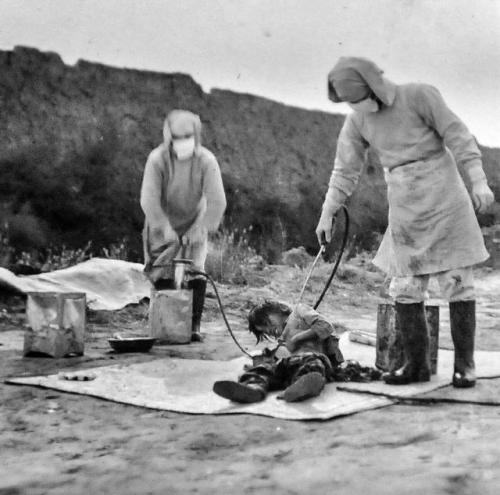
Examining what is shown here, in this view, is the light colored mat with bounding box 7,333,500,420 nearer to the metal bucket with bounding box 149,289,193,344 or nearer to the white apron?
the white apron

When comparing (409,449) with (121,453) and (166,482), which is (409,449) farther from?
(121,453)

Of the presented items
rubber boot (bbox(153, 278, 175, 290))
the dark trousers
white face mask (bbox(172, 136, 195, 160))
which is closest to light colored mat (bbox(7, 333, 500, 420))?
the dark trousers

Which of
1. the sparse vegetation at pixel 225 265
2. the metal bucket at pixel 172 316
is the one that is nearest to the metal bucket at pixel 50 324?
the metal bucket at pixel 172 316

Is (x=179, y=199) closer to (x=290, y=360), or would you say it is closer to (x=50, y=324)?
(x=50, y=324)

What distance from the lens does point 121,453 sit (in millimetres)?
2627

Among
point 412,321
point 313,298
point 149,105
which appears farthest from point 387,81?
point 149,105

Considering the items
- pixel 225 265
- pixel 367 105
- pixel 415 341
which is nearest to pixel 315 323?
pixel 415 341

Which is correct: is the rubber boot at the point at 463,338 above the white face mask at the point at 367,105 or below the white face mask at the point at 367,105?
below

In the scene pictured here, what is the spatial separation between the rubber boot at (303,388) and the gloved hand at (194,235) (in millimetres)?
2444

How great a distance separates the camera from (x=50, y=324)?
4.72 meters

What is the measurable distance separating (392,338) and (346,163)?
3.14 ft

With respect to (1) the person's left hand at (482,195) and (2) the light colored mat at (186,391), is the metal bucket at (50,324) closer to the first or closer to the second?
(2) the light colored mat at (186,391)

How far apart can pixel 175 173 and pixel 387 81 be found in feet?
7.35

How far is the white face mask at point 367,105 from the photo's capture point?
3.77 metres
